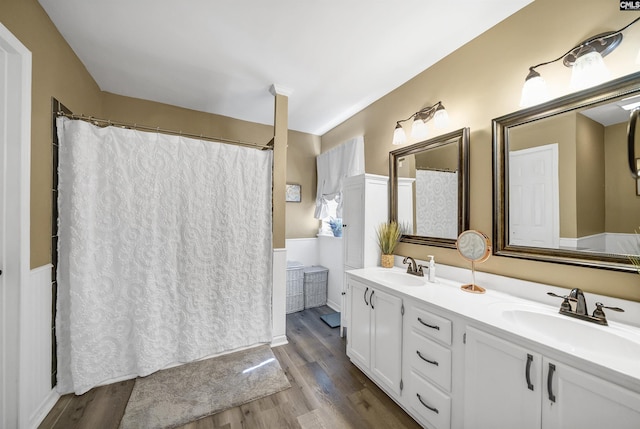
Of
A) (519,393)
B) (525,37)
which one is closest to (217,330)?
(519,393)

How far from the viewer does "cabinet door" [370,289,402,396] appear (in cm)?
160

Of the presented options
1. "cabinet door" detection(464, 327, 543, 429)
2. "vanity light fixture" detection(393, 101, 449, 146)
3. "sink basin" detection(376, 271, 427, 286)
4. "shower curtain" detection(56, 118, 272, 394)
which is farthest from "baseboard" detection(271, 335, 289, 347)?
"vanity light fixture" detection(393, 101, 449, 146)

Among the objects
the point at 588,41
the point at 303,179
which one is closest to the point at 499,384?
the point at 588,41

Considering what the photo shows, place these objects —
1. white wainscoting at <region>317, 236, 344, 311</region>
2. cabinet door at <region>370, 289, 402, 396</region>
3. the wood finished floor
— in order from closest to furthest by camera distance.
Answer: the wood finished floor < cabinet door at <region>370, 289, 402, 396</region> < white wainscoting at <region>317, 236, 344, 311</region>

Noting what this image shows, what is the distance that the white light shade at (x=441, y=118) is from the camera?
190 cm

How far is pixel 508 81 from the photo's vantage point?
5.21 feet

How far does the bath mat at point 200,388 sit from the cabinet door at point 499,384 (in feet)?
4.21

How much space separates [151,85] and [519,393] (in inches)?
143

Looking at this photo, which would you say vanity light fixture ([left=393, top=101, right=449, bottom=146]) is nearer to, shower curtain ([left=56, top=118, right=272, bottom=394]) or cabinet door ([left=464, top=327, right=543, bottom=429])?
shower curtain ([left=56, top=118, right=272, bottom=394])

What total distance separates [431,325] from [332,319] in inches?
67.4

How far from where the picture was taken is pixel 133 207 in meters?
1.87

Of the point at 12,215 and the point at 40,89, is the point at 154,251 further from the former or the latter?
the point at 40,89

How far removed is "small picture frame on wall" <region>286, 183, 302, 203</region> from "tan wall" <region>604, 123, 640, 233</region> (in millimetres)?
3065

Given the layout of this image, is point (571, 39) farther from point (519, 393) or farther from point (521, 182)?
point (519, 393)
